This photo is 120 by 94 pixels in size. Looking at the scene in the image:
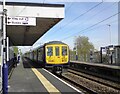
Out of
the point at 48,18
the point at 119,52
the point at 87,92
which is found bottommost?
the point at 87,92

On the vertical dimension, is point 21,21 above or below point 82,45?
below

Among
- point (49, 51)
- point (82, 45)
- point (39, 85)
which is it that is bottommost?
point (39, 85)

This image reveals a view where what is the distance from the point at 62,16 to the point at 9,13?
3.70 metres

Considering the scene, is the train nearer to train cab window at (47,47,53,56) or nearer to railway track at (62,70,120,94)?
train cab window at (47,47,53,56)

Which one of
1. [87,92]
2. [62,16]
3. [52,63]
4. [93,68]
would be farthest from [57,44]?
[87,92]

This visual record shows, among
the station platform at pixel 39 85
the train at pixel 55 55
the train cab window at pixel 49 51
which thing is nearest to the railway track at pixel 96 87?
the station platform at pixel 39 85

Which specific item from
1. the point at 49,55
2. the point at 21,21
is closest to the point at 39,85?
the point at 21,21

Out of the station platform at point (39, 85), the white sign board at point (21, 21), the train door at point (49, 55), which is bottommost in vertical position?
the station platform at point (39, 85)

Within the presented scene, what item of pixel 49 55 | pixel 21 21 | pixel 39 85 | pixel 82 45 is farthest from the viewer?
pixel 82 45

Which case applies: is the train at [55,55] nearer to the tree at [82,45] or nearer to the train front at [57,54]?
the train front at [57,54]

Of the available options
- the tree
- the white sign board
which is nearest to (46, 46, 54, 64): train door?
the white sign board

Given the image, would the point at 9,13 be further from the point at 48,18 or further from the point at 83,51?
the point at 83,51

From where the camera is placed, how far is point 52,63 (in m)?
25.2

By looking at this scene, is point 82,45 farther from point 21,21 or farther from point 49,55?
point 21,21
